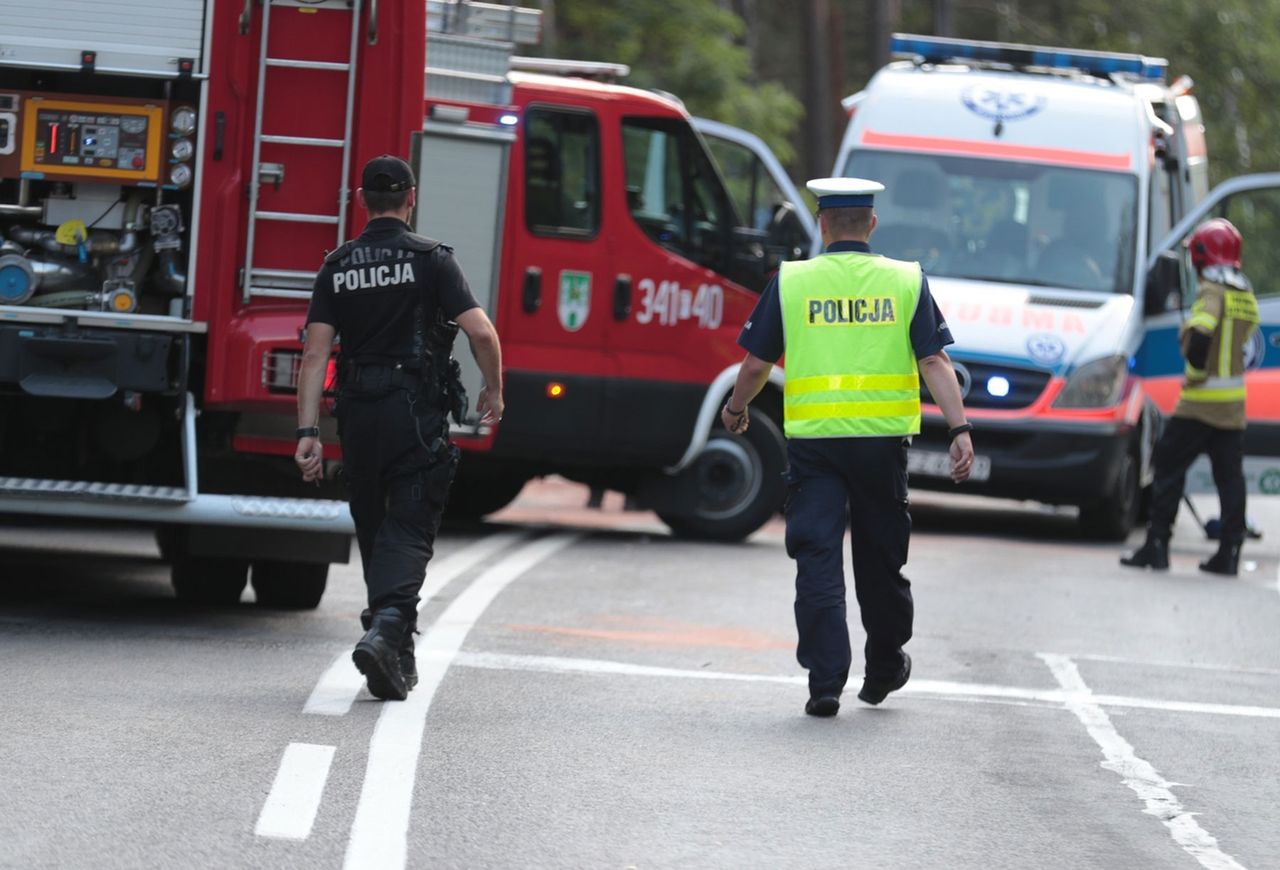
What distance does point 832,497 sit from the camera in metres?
7.59

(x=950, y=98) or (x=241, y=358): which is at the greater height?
(x=950, y=98)

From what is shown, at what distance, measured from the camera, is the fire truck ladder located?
8.71 meters

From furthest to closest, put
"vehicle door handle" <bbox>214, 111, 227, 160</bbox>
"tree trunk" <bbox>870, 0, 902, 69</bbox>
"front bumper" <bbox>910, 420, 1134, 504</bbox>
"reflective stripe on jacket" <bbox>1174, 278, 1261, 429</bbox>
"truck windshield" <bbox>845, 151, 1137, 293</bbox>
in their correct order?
"tree trunk" <bbox>870, 0, 902, 69</bbox>, "truck windshield" <bbox>845, 151, 1137, 293</bbox>, "front bumper" <bbox>910, 420, 1134, 504</bbox>, "reflective stripe on jacket" <bbox>1174, 278, 1261, 429</bbox>, "vehicle door handle" <bbox>214, 111, 227, 160</bbox>

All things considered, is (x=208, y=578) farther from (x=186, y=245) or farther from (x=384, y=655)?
(x=384, y=655)

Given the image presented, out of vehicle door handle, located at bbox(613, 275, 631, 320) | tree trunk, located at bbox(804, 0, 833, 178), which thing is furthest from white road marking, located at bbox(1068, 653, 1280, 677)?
tree trunk, located at bbox(804, 0, 833, 178)

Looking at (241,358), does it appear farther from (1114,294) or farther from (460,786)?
(1114,294)

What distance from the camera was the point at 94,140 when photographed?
876 centimetres

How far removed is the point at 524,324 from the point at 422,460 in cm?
527

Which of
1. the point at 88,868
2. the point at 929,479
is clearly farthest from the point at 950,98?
the point at 88,868

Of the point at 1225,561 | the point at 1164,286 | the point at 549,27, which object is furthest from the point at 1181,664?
the point at 549,27

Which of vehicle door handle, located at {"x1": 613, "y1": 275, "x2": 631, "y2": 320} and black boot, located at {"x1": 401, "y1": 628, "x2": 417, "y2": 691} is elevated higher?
vehicle door handle, located at {"x1": 613, "y1": 275, "x2": 631, "y2": 320}

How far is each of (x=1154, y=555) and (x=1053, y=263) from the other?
93.8 inches

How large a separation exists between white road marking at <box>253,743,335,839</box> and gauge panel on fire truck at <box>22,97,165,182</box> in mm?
3132

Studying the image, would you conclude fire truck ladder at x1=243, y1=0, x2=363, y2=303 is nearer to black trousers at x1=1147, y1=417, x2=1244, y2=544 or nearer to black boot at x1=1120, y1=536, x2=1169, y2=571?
black trousers at x1=1147, y1=417, x2=1244, y2=544
